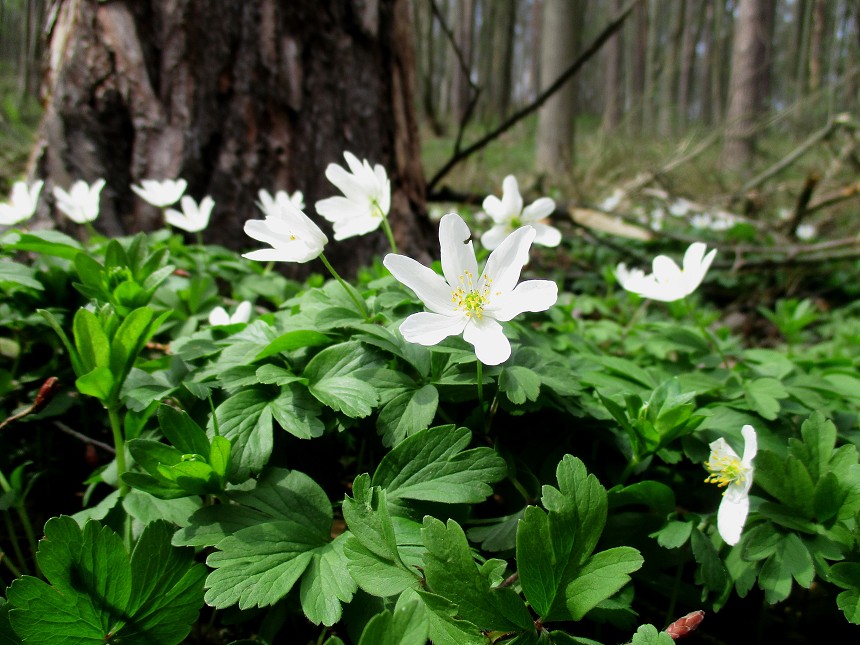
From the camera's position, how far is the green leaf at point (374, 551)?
0.93 meters

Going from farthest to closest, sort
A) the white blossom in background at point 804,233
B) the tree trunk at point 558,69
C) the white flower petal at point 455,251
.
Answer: the tree trunk at point 558,69 → the white blossom in background at point 804,233 → the white flower petal at point 455,251

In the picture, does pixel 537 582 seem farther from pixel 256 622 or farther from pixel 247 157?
pixel 247 157

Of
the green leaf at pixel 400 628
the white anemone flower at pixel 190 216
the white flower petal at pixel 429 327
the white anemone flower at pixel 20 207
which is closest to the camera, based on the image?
the green leaf at pixel 400 628

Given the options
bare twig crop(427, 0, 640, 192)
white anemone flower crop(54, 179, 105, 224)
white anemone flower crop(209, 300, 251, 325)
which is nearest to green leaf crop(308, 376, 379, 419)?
white anemone flower crop(209, 300, 251, 325)

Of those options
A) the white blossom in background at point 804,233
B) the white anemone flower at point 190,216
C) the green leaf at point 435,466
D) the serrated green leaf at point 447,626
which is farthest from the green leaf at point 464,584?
the white blossom in background at point 804,233

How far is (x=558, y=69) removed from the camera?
34.9 ft

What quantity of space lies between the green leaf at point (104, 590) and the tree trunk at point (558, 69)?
10.2 m

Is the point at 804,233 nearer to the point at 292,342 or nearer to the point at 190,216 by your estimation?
the point at 190,216

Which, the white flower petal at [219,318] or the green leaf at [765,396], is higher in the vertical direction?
the white flower petal at [219,318]

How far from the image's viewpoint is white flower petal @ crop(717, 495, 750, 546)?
1056mm

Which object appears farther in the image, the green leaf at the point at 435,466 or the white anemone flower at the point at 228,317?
the white anemone flower at the point at 228,317

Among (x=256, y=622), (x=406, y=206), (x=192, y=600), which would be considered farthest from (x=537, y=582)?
(x=406, y=206)

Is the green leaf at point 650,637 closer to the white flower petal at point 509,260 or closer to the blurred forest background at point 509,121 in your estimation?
the white flower petal at point 509,260

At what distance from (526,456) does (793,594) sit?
2.74ft
